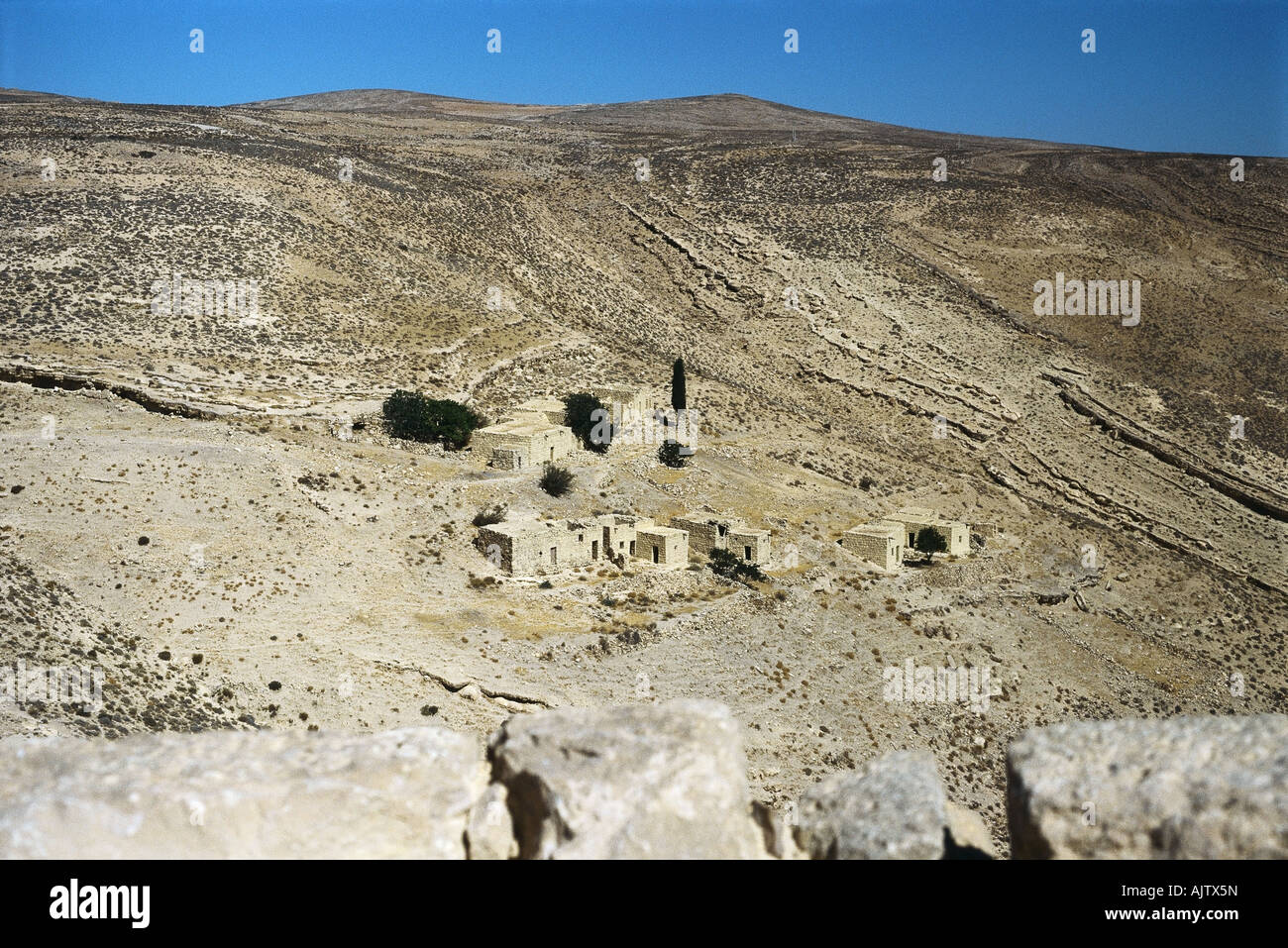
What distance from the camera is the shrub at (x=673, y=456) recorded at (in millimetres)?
36562

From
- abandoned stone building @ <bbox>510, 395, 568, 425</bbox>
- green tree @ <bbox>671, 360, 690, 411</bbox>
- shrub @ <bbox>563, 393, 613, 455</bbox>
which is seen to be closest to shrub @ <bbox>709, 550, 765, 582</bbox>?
shrub @ <bbox>563, 393, 613, 455</bbox>

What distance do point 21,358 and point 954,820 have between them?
32.9m

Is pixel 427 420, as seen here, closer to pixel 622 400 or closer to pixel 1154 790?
pixel 622 400

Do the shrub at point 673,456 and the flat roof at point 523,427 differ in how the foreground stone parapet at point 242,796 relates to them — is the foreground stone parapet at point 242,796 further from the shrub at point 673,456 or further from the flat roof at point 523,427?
the shrub at point 673,456

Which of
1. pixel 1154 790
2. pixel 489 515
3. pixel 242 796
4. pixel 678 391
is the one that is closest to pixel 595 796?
pixel 242 796

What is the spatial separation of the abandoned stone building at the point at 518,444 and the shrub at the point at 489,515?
331 centimetres

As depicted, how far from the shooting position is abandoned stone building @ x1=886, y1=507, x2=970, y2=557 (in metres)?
34.8

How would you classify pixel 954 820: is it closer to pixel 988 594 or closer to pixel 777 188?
pixel 988 594

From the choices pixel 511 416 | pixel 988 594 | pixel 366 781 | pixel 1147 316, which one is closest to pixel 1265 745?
pixel 366 781

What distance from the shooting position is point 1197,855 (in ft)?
14.7

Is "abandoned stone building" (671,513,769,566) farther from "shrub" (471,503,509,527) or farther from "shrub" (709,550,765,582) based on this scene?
"shrub" (471,503,509,527)

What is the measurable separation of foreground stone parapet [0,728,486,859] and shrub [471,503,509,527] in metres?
22.8

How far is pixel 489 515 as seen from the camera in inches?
1130

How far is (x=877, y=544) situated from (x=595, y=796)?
28.4m
